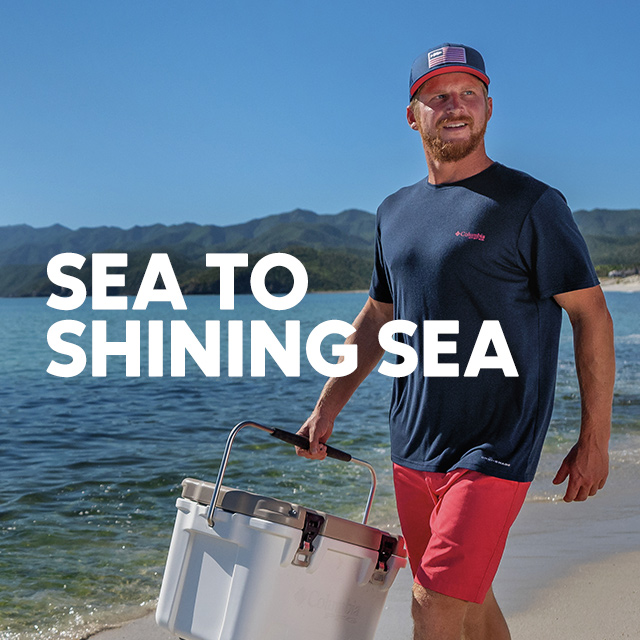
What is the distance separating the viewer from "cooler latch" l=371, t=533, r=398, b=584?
222cm

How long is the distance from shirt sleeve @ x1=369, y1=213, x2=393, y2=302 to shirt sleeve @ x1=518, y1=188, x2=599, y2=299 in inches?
23.8

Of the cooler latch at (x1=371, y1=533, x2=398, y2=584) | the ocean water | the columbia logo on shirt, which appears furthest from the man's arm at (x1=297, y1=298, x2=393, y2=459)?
the ocean water

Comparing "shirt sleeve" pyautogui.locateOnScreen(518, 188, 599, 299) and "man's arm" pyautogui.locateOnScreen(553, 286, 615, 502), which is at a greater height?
"shirt sleeve" pyautogui.locateOnScreen(518, 188, 599, 299)

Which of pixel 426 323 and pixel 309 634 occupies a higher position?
pixel 426 323

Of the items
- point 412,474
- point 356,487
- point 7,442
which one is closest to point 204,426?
point 7,442

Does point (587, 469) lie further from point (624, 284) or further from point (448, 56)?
point (624, 284)

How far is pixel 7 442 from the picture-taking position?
1016cm

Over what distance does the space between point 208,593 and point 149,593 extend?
266 centimetres

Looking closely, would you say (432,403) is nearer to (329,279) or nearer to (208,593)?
(208,593)

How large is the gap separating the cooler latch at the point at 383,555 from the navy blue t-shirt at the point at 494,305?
0.25 meters

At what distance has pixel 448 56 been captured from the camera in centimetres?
246

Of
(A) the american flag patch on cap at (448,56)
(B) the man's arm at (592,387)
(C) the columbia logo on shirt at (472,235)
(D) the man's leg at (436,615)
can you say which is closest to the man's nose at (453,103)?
(A) the american flag patch on cap at (448,56)

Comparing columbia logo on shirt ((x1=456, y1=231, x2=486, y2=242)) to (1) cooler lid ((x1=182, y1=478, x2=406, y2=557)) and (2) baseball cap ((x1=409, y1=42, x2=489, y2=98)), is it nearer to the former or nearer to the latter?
(2) baseball cap ((x1=409, y1=42, x2=489, y2=98))

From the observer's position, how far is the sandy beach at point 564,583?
3.70 m
